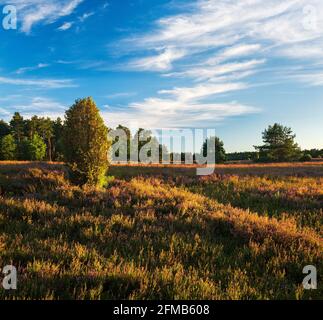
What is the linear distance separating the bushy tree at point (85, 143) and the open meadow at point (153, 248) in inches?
62.4

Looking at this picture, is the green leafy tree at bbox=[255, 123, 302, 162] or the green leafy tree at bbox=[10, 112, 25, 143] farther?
the green leafy tree at bbox=[10, 112, 25, 143]

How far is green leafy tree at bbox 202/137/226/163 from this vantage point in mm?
63812

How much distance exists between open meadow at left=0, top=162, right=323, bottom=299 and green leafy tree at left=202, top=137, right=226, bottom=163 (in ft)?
167

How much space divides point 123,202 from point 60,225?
3186mm

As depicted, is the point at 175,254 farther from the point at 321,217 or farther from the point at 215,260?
the point at 321,217
